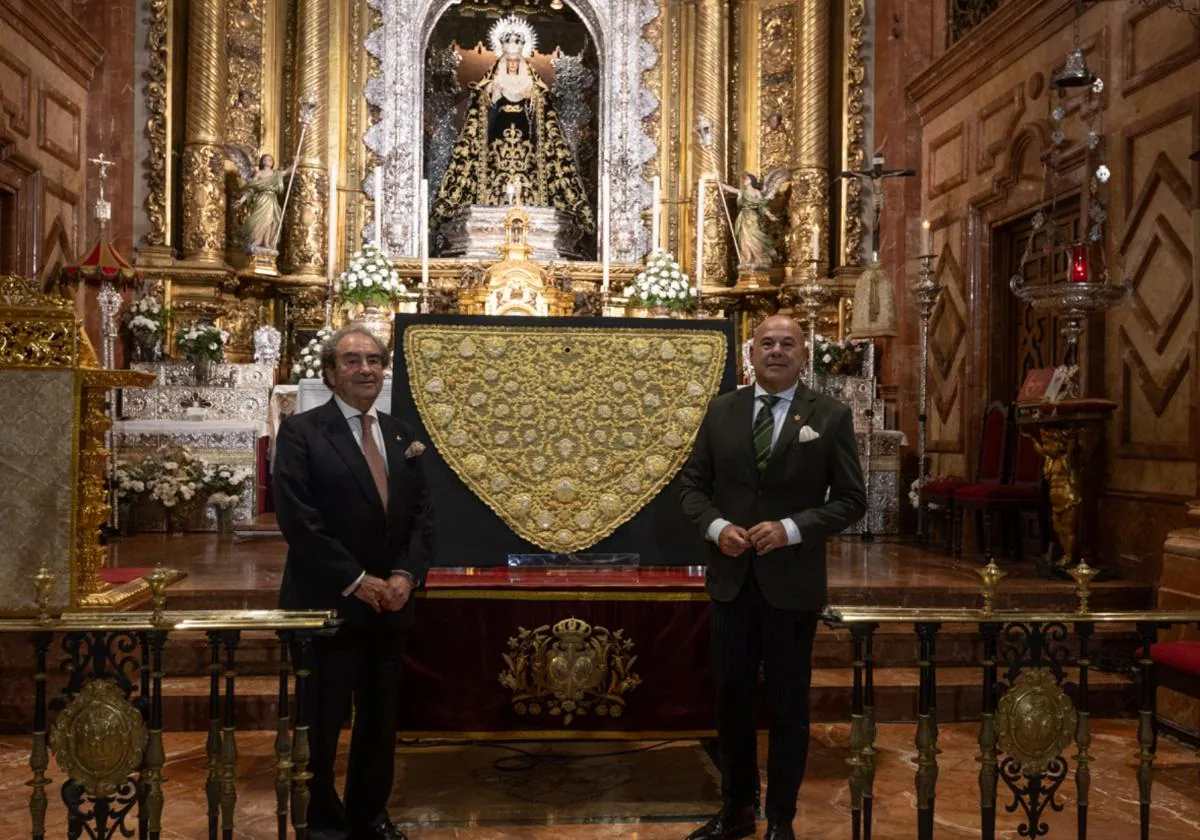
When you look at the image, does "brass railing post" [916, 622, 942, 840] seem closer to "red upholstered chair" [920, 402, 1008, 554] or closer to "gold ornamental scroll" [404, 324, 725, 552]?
"gold ornamental scroll" [404, 324, 725, 552]

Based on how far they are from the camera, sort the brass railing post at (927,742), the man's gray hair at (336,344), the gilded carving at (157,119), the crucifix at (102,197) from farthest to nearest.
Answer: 1. the gilded carving at (157,119)
2. the crucifix at (102,197)
3. the man's gray hair at (336,344)
4. the brass railing post at (927,742)

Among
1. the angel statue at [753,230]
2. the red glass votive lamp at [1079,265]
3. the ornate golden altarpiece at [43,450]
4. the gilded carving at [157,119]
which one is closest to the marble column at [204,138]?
the gilded carving at [157,119]

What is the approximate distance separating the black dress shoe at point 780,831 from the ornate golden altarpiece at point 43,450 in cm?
275

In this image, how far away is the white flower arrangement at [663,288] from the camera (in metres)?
10.2

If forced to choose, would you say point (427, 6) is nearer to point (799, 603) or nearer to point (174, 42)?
point (174, 42)

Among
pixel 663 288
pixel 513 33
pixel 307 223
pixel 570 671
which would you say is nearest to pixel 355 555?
pixel 570 671

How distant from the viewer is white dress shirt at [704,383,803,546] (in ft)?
10.8

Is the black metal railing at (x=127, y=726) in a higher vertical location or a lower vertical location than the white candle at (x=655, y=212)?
lower

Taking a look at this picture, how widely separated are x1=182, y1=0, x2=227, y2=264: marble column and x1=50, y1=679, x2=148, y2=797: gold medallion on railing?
811 cm

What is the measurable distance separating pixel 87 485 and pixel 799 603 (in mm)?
2899

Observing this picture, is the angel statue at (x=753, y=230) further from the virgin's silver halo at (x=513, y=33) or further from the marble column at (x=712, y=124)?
the virgin's silver halo at (x=513, y=33)

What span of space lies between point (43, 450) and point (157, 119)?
6.87 m

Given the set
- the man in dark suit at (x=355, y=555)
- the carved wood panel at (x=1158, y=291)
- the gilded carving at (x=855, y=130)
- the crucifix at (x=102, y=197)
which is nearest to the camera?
the man in dark suit at (x=355, y=555)

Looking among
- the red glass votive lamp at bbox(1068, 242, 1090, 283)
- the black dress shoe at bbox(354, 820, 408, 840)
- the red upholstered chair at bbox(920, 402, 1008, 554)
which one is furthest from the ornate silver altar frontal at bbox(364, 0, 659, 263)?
the black dress shoe at bbox(354, 820, 408, 840)
